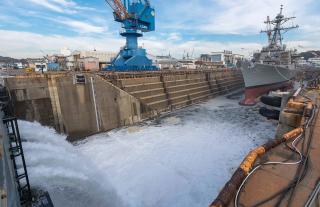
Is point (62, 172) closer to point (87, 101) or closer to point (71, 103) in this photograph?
point (71, 103)

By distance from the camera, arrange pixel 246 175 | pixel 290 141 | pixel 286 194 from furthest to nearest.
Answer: pixel 290 141
pixel 246 175
pixel 286 194

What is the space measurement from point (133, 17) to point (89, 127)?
25.0 m

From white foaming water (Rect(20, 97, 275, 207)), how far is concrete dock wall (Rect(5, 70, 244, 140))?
4.48ft

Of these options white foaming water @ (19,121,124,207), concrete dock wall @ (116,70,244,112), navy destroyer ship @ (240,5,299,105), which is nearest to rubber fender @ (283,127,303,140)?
white foaming water @ (19,121,124,207)

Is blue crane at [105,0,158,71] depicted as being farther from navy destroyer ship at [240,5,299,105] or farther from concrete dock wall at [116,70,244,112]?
navy destroyer ship at [240,5,299,105]

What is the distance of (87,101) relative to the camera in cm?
2212

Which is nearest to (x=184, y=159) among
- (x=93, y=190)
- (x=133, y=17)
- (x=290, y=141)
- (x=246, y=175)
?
(x=93, y=190)

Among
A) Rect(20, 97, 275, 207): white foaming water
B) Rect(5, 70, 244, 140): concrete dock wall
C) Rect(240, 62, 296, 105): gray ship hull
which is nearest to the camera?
Rect(20, 97, 275, 207): white foaming water

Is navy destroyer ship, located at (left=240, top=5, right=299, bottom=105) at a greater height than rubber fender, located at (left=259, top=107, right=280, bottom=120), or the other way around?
navy destroyer ship, located at (left=240, top=5, right=299, bottom=105)

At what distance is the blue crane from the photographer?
3859 cm

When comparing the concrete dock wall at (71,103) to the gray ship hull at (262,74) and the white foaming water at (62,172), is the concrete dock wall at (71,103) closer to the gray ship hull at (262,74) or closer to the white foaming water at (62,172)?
the white foaming water at (62,172)

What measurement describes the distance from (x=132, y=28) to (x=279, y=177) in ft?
127

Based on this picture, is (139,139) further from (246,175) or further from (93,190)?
(246,175)

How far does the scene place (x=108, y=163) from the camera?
16375 mm
